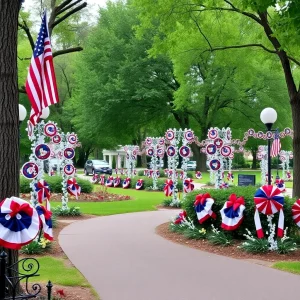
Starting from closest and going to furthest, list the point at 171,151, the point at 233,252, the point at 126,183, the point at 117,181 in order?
the point at 233,252 → the point at 171,151 → the point at 126,183 → the point at 117,181

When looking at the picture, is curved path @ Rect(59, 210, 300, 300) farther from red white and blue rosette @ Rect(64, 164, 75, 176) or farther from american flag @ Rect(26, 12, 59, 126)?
red white and blue rosette @ Rect(64, 164, 75, 176)

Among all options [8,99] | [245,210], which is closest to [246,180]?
[245,210]

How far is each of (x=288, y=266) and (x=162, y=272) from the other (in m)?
2.26

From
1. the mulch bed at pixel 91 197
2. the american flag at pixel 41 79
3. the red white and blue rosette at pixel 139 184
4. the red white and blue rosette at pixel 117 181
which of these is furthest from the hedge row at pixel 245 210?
the red white and blue rosette at pixel 117 181

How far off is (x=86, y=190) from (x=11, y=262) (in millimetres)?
17568

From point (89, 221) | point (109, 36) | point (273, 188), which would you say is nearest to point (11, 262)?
point (273, 188)

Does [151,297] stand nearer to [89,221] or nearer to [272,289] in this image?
[272,289]

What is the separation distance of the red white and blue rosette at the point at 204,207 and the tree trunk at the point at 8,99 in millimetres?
5862

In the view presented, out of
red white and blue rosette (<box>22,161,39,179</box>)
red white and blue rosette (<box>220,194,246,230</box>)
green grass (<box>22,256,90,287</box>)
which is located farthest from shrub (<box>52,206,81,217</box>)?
red white and blue rosette (<box>220,194,246,230</box>)

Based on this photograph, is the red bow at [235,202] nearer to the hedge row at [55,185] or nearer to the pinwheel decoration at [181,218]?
the pinwheel decoration at [181,218]

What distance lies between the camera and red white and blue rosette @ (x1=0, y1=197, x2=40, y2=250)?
514 cm

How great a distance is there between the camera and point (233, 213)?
9898 mm

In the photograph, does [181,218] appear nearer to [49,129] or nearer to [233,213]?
[233,213]

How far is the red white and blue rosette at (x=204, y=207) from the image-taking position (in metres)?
10.6
